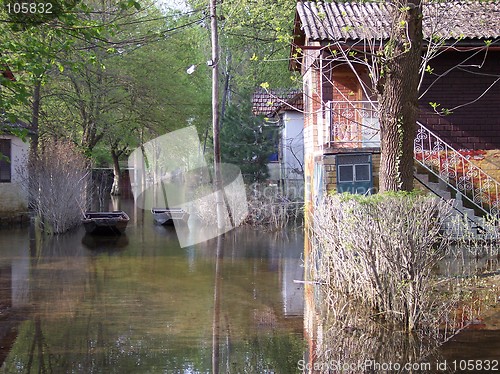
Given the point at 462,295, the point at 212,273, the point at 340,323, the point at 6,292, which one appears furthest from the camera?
the point at 212,273

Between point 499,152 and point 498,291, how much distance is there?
8.30 metres

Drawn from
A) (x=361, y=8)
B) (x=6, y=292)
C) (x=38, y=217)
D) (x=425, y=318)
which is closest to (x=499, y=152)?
(x=361, y=8)

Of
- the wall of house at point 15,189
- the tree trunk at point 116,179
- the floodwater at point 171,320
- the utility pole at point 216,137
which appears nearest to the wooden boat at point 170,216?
the utility pole at point 216,137

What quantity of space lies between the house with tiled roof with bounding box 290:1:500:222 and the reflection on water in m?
2.78

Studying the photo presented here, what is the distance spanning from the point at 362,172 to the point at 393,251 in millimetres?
7816

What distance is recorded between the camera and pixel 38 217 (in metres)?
22.4

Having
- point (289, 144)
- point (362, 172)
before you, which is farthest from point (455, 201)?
point (289, 144)

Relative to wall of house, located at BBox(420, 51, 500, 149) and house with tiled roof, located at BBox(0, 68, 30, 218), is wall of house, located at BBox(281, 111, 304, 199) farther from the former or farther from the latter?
house with tiled roof, located at BBox(0, 68, 30, 218)

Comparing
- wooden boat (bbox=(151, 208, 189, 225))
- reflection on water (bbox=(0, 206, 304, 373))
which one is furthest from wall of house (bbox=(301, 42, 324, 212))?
wooden boat (bbox=(151, 208, 189, 225))

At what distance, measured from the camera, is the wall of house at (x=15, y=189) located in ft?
82.5

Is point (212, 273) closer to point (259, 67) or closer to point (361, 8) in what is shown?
point (361, 8)

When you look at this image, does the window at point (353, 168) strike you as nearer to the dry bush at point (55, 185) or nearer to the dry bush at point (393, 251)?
the dry bush at point (393, 251)

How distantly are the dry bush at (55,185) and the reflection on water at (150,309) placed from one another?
3738mm

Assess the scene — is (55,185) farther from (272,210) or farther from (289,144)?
(289,144)
